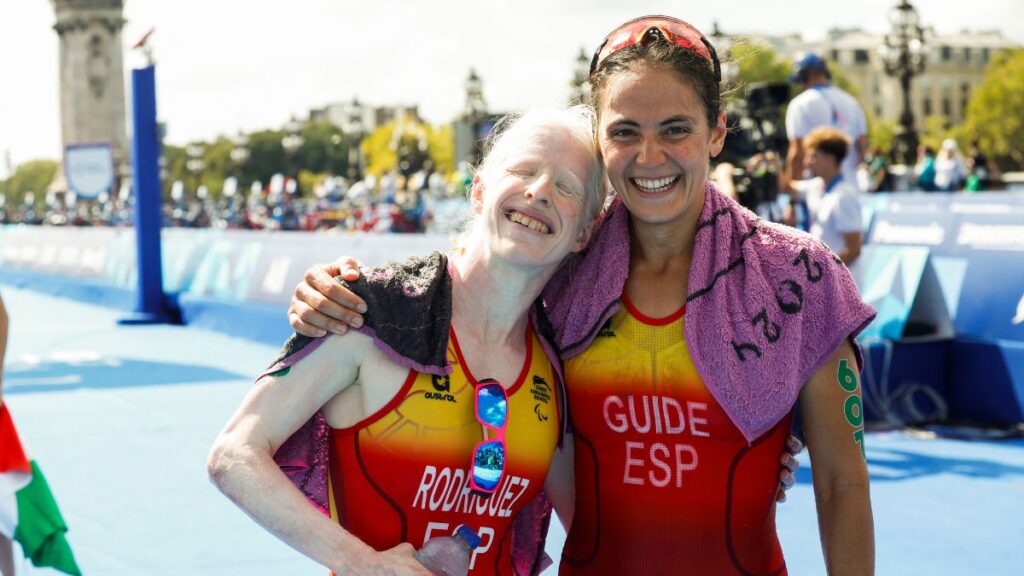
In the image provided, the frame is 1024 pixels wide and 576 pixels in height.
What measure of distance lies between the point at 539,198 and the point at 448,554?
27.4 inches

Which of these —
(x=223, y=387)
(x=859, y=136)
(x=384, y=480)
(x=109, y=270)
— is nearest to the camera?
(x=384, y=480)

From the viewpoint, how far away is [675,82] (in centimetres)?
234

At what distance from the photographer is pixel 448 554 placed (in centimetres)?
224

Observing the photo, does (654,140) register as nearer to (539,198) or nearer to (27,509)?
(539,198)

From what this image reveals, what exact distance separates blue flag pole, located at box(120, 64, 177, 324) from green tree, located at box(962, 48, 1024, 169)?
7145 cm

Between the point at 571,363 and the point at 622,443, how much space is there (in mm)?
200

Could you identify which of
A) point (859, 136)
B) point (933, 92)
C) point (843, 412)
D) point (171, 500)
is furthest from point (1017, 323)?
point (933, 92)

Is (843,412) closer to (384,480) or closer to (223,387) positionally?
(384,480)

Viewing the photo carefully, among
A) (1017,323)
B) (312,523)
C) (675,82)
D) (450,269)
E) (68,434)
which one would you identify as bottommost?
(68,434)

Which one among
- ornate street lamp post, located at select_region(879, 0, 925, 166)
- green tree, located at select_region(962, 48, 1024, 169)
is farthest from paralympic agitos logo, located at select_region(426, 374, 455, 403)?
green tree, located at select_region(962, 48, 1024, 169)

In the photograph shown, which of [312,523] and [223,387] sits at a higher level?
[312,523]

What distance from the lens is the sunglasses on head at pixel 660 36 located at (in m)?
2.36

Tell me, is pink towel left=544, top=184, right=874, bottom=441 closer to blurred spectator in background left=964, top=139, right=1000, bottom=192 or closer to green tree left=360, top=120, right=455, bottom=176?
blurred spectator in background left=964, top=139, right=1000, bottom=192

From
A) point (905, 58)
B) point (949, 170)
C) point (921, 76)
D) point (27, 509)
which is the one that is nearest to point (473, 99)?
point (905, 58)
